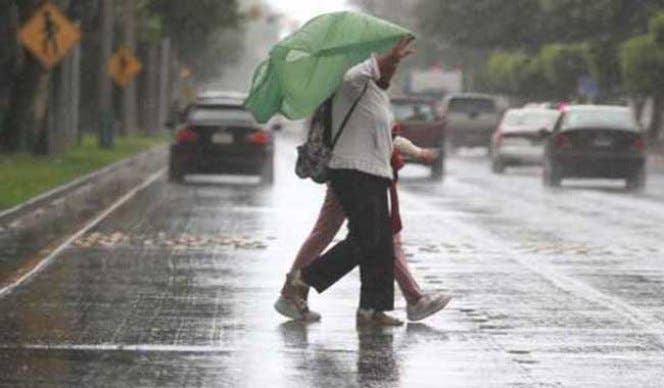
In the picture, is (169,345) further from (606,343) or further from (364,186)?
(606,343)

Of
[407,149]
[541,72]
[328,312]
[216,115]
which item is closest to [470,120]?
[541,72]

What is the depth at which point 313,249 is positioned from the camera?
13.1 metres

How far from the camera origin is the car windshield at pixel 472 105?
2392 inches

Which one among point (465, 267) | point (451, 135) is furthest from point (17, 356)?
point (451, 135)

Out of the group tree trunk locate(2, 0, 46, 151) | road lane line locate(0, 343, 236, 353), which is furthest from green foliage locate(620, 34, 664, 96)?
road lane line locate(0, 343, 236, 353)

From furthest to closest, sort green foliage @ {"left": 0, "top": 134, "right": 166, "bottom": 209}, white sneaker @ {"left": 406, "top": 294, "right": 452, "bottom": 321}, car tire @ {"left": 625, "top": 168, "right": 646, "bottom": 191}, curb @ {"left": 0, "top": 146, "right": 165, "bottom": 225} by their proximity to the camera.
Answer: car tire @ {"left": 625, "top": 168, "right": 646, "bottom": 191} < green foliage @ {"left": 0, "top": 134, "right": 166, "bottom": 209} < curb @ {"left": 0, "top": 146, "right": 165, "bottom": 225} < white sneaker @ {"left": 406, "top": 294, "right": 452, "bottom": 321}

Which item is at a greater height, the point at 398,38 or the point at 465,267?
the point at 398,38

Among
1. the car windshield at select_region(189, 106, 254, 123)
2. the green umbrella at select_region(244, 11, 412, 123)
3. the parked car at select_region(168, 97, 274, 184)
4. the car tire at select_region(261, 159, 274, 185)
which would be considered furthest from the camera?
the car tire at select_region(261, 159, 274, 185)

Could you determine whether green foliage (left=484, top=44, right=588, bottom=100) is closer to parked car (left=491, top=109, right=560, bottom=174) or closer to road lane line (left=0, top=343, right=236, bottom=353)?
parked car (left=491, top=109, right=560, bottom=174)

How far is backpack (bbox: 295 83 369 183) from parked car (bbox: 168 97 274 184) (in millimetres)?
22219

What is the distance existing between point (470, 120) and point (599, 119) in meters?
23.3

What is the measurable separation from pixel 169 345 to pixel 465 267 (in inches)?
242

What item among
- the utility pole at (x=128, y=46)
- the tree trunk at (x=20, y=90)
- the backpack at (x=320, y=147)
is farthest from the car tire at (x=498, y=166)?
the backpack at (x=320, y=147)

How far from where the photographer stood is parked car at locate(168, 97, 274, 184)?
34.9 m
